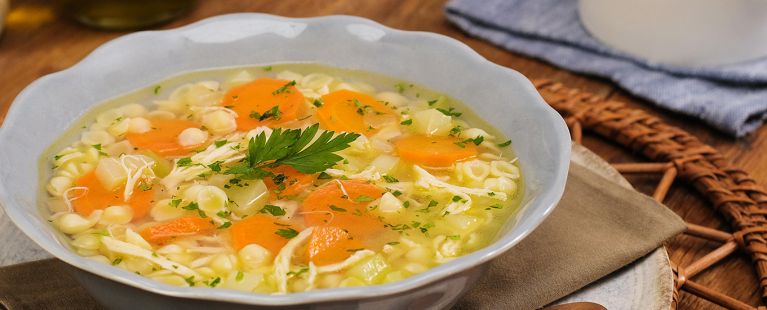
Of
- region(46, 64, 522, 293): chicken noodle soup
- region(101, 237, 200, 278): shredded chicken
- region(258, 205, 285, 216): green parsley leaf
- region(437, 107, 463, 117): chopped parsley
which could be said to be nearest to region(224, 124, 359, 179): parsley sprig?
region(46, 64, 522, 293): chicken noodle soup

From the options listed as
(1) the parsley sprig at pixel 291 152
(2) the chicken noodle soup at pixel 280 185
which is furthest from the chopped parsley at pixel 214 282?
(1) the parsley sprig at pixel 291 152

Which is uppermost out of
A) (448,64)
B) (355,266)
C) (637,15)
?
(355,266)

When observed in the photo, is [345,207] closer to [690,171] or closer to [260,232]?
[260,232]

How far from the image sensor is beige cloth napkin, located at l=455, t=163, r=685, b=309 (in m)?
2.54

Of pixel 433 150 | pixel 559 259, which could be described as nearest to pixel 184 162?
pixel 433 150

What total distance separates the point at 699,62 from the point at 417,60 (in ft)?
5.49

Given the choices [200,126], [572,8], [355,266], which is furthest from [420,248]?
[572,8]

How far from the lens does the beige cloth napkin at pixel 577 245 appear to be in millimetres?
2543

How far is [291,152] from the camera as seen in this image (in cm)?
260

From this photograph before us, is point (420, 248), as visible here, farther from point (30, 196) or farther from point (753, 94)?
point (753, 94)

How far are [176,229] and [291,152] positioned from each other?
1.30 ft

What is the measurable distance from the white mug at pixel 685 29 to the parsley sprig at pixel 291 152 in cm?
199

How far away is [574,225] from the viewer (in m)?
2.82

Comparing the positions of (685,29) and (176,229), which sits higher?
(176,229)
